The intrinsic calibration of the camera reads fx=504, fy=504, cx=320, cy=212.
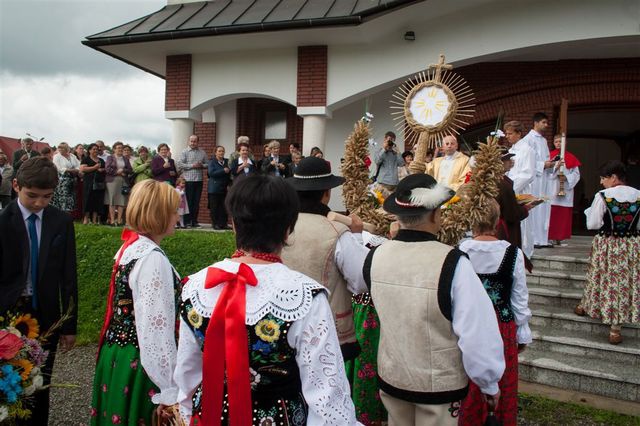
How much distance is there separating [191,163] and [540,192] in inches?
273

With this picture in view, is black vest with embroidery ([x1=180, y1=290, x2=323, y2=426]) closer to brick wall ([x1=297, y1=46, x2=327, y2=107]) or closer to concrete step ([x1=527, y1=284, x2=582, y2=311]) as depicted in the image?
concrete step ([x1=527, y1=284, x2=582, y2=311])

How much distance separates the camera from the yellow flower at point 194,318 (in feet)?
5.80

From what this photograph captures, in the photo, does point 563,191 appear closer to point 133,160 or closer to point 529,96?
point 529,96

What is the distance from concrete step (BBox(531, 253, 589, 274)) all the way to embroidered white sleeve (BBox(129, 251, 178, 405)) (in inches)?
229

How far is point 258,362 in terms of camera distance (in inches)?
66.1

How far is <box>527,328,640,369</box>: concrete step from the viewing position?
518cm

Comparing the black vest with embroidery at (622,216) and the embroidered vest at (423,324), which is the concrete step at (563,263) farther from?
the embroidered vest at (423,324)

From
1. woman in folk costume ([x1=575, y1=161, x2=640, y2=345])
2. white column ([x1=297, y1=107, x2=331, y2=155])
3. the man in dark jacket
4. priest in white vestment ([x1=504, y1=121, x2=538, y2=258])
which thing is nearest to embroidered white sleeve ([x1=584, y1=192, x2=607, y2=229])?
woman in folk costume ([x1=575, y1=161, x2=640, y2=345])

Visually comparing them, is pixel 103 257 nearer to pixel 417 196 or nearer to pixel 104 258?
pixel 104 258

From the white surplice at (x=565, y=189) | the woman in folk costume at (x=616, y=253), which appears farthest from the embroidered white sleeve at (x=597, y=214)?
the white surplice at (x=565, y=189)

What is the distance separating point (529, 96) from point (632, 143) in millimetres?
4891

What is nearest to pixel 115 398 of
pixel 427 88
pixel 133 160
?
pixel 427 88

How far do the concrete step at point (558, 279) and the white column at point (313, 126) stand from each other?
559 centimetres

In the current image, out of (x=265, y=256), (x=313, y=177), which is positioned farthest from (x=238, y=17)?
(x=265, y=256)
